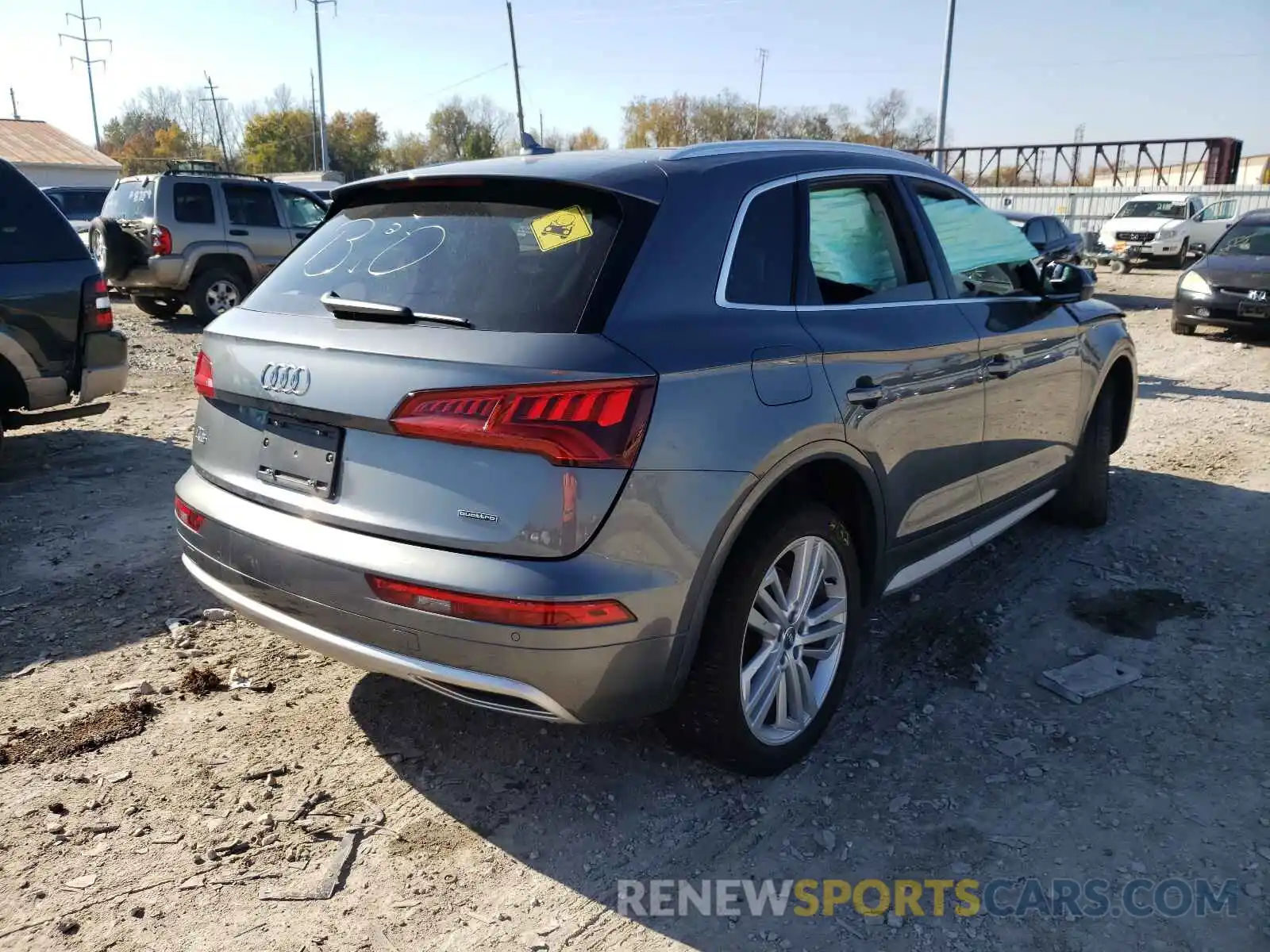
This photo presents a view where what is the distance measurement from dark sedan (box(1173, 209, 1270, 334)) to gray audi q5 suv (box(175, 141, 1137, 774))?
10537 mm

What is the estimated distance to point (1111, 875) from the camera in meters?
2.64

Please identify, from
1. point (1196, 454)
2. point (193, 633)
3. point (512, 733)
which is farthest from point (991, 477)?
point (1196, 454)

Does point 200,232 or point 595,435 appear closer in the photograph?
point 595,435

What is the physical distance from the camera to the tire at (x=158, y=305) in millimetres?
13836

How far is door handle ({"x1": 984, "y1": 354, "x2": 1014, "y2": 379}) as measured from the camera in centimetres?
388

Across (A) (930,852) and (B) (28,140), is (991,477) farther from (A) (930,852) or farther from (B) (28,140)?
(B) (28,140)

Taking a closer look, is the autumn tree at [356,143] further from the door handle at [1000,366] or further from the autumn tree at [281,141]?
the door handle at [1000,366]

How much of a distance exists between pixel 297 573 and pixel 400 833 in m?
0.80

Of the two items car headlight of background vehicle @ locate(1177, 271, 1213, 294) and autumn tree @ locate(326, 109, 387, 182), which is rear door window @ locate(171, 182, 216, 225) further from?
autumn tree @ locate(326, 109, 387, 182)

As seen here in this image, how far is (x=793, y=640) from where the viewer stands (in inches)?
120

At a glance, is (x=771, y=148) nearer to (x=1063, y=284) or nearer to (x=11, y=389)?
(x=1063, y=284)

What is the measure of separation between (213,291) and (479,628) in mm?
12719

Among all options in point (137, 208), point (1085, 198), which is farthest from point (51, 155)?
point (1085, 198)

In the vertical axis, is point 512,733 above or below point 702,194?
below
